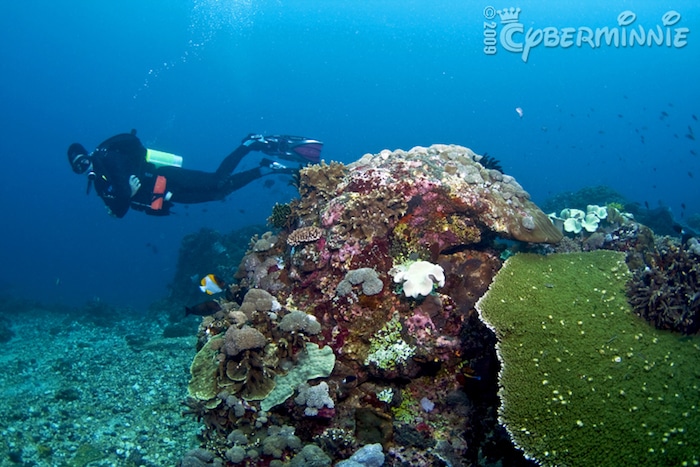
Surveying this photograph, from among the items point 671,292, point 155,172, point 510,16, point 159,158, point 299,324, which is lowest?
point 155,172

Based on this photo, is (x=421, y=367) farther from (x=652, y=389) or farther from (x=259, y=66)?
(x=259, y=66)

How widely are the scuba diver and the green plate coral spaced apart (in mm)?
10321

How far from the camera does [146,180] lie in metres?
14.9

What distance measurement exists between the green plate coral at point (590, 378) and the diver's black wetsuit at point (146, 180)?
45.3 ft

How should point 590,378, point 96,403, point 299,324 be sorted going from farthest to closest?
point 96,403 < point 299,324 < point 590,378

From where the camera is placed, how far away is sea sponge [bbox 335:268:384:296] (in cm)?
561

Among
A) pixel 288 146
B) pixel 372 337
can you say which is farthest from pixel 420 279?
pixel 288 146

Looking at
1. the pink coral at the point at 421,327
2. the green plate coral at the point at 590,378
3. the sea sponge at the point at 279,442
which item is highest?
the green plate coral at the point at 590,378

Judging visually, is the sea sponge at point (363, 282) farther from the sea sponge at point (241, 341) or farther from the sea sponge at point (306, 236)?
the sea sponge at point (241, 341)

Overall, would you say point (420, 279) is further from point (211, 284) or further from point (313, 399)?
point (211, 284)

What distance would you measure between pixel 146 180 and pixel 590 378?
52.4 feet

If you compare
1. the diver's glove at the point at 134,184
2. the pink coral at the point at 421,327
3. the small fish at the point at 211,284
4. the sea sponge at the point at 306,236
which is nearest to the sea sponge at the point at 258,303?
the sea sponge at the point at 306,236

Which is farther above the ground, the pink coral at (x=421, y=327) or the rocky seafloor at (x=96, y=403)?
the pink coral at (x=421, y=327)

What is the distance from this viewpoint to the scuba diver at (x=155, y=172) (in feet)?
44.5
